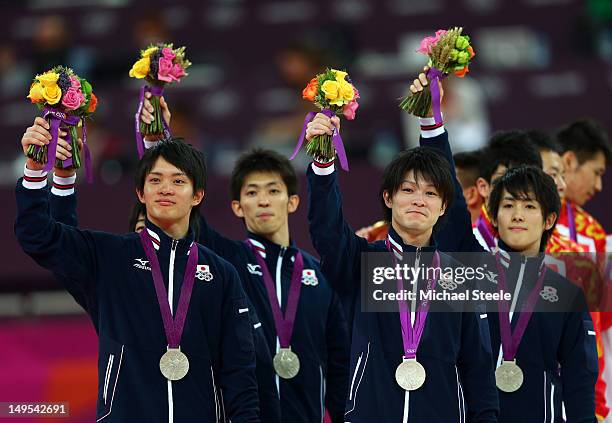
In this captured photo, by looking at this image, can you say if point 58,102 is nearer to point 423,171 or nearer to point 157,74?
point 157,74

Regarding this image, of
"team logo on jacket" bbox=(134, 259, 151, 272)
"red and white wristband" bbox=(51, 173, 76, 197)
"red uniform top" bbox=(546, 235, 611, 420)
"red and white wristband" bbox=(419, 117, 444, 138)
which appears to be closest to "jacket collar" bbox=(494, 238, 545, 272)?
"red uniform top" bbox=(546, 235, 611, 420)

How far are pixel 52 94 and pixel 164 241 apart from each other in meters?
0.64

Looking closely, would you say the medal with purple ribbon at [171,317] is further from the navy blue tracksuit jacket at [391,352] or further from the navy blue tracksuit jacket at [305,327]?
the navy blue tracksuit jacket at [305,327]

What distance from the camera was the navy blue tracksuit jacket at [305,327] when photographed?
520 cm

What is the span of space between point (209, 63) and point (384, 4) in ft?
4.89

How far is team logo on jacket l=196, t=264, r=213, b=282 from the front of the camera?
14.3 ft

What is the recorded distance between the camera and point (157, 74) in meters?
4.89

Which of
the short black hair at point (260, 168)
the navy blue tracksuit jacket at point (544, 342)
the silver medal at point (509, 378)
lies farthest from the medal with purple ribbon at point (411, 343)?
the short black hair at point (260, 168)

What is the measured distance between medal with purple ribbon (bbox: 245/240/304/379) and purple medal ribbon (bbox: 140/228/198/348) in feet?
3.07

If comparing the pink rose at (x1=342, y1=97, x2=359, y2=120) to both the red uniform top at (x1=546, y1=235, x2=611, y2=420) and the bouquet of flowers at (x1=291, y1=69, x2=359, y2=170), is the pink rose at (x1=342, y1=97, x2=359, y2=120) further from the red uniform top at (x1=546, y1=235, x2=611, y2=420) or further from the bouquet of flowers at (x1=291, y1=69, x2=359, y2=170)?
the red uniform top at (x1=546, y1=235, x2=611, y2=420)

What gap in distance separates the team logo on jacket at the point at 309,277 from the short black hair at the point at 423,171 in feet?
3.16

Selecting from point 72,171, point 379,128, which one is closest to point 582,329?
point 72,171

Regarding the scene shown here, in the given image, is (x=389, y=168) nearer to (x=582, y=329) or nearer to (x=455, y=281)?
(x=455, y=281)

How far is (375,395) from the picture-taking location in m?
4.26
